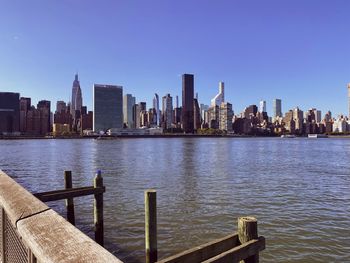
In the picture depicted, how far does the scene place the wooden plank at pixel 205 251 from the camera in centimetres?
565

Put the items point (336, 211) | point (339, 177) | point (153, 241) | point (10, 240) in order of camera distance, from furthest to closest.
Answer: point (339, 177)
point (336, 211)
point (153, 241)
point (10, 240)

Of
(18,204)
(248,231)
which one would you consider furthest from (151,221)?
(18,204)

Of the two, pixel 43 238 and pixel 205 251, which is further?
pixel 205 251

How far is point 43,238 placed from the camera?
3068 mm

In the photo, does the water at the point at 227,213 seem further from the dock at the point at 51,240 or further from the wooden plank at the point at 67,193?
the dock at the point at 51,240

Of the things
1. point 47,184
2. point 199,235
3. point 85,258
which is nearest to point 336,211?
point 199,235

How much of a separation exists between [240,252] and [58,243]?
4.23 metres

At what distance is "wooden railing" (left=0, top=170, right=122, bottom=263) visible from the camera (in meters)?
2.70

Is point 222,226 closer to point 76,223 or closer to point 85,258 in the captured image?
point 76,223

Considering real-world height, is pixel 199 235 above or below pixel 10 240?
below

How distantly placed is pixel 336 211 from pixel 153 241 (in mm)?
14815

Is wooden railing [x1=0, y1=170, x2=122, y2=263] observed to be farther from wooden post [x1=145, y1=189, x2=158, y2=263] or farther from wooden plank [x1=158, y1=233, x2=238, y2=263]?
wooden post [x1=145, y1=189, x2=158, y2=263]

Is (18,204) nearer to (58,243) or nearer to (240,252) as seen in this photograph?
(58,243)

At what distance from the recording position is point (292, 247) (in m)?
13.6
